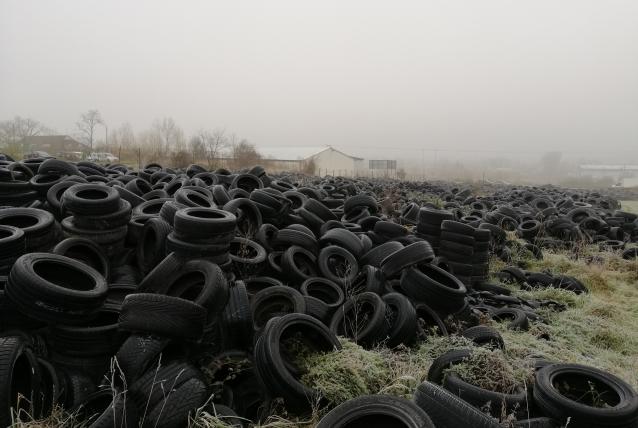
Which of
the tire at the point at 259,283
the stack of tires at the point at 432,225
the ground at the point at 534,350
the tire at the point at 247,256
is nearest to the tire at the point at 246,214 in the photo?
the tire at the point at 247,256

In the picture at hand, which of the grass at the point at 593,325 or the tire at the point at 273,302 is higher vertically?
the tire at the point at 273,302

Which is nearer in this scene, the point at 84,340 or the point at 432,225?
the point at 84,340

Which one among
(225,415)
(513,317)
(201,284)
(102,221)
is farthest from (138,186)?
(513,317)

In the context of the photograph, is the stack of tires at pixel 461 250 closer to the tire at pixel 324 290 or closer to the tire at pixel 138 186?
the tire at pixel 324 290

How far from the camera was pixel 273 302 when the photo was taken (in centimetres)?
532

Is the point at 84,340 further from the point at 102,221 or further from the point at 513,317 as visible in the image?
the point at 513,317

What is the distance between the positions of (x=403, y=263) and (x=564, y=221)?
8.86 meters

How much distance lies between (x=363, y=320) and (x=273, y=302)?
1.17 m

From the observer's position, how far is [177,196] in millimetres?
7078

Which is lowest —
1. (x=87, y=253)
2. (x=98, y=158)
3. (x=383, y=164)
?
(x=87, y=253)

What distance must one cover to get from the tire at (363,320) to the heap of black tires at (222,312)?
24 millimetres

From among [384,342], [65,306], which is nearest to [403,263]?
[384,342]

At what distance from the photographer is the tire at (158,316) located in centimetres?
376

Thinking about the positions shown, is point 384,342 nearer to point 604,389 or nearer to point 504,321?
point 604,389
